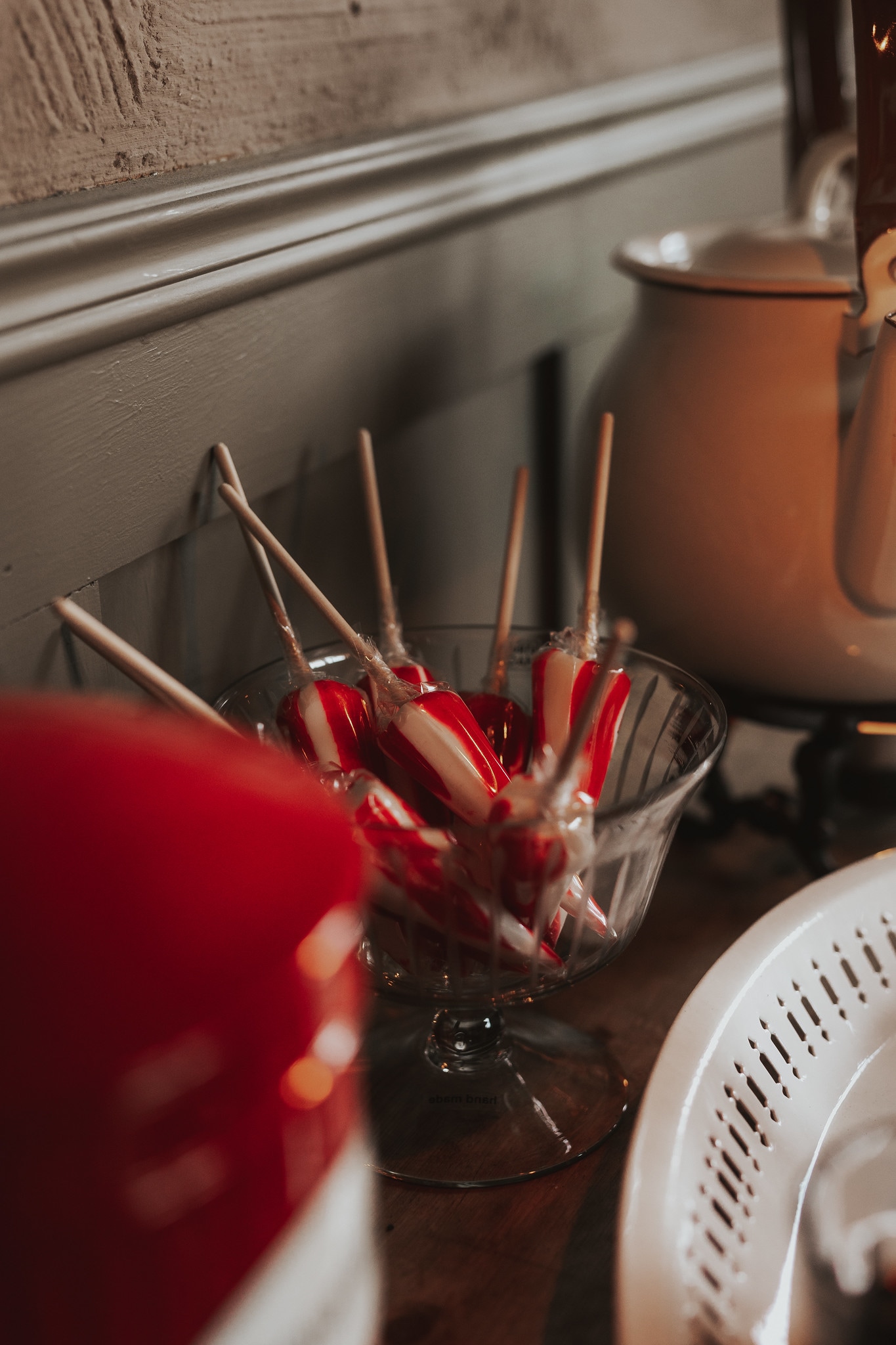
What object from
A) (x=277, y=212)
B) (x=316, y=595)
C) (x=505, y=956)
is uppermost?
(x=277, y=212)

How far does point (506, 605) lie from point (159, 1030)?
0.38 metres

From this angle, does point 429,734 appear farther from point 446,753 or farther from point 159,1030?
point 159,1030

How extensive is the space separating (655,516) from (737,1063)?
28cm

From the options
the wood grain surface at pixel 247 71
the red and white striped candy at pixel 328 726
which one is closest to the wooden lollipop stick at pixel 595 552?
the red and white striped candy at pixel 328 726

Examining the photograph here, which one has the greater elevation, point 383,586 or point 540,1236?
point 383,586

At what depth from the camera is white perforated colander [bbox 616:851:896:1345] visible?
34 centimetres

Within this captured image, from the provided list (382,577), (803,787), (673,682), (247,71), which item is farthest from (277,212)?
(803,787)

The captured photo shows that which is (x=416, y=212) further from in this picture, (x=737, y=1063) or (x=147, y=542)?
(x=737, y=1063)

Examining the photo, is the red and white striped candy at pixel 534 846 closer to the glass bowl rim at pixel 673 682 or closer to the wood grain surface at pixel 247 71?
the glass bowl rim at pixel 673 682

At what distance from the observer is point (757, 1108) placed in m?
0.42

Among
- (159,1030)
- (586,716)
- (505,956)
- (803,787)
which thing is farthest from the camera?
(803,787)

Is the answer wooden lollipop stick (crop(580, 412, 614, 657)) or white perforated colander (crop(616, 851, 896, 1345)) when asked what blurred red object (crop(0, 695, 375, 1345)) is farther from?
wooden lollipop stick (crop(580, 412, 614, 657))

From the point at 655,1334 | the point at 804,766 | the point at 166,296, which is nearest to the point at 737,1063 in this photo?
the point at 655,1334

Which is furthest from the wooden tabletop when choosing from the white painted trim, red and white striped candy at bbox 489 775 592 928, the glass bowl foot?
the white painted trim
